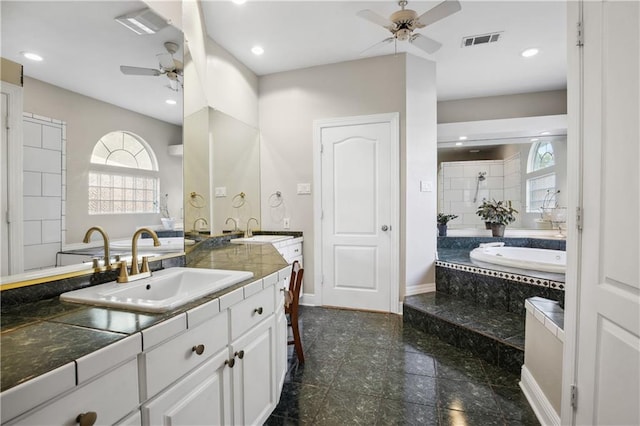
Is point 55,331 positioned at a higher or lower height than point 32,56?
lower

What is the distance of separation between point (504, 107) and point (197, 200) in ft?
13.4

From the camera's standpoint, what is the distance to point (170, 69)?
180cm

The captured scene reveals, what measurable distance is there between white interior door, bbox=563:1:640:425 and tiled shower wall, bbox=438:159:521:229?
358 centimetres

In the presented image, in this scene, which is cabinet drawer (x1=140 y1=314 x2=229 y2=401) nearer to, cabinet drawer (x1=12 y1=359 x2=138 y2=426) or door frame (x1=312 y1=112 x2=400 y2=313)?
cabinet drawer (x1=12 y1=359 x2=138 y2=426)

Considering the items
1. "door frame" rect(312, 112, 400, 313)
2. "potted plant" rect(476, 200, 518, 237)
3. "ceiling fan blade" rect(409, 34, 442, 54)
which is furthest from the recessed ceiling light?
"potted plant" rect(476, 200, 518, 237)

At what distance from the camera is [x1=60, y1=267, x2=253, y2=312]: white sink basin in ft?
3.27

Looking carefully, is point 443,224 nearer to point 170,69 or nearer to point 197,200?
point 197,200

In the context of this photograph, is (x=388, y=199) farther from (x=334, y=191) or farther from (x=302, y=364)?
(x=302, y=364)

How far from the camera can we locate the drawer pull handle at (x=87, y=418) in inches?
26.2

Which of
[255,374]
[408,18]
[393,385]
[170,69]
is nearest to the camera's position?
[255,374]

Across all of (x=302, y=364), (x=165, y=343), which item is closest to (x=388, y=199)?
(x=302, y=364)

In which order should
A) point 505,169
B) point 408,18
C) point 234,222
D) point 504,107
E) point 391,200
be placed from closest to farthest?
point 408,18
point 391,200
point 234,222
point 504,107
point 505,169

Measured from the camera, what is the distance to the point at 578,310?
1179mm

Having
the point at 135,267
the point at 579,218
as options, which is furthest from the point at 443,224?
the point at 135,267
